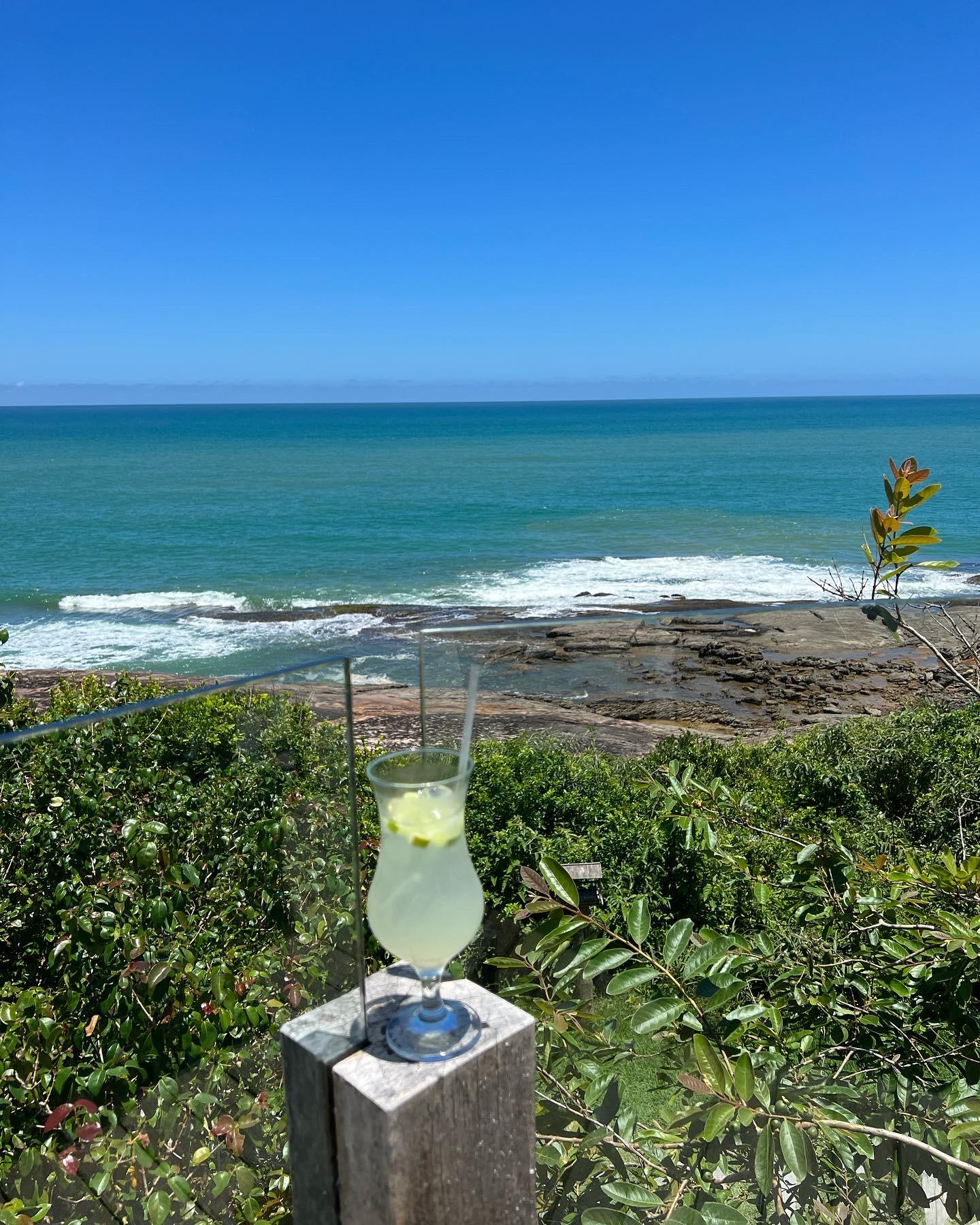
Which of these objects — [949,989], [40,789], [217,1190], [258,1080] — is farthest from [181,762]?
[949,989]

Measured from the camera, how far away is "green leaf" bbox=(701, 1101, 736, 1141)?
4.28ft

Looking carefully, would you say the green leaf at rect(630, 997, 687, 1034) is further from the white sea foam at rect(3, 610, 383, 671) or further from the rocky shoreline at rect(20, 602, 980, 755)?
the white sea foam at rect(3, 610, 383, 671)

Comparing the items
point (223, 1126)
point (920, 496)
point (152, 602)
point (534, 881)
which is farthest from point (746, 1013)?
point (152, 602)

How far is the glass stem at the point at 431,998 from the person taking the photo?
1137 mm

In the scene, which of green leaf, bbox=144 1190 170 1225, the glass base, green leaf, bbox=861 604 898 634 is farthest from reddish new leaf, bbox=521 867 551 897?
green leaf, bbox=861 604 898 634

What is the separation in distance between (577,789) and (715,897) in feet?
1.45

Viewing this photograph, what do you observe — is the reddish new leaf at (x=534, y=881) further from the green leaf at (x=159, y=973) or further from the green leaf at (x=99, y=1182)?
the green leaf at (x=99, y=1182)

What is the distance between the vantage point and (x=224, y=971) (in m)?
1.31

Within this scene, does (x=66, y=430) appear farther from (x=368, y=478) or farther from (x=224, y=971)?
(x=224, y=971)

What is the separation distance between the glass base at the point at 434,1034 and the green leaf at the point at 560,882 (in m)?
0.39

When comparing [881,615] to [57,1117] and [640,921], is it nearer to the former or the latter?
[640,921]

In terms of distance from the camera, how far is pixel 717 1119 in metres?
1.32

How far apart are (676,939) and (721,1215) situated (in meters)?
0.37

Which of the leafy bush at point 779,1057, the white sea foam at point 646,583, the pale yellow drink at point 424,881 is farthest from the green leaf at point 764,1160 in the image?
the white sea foam at point 646,583
